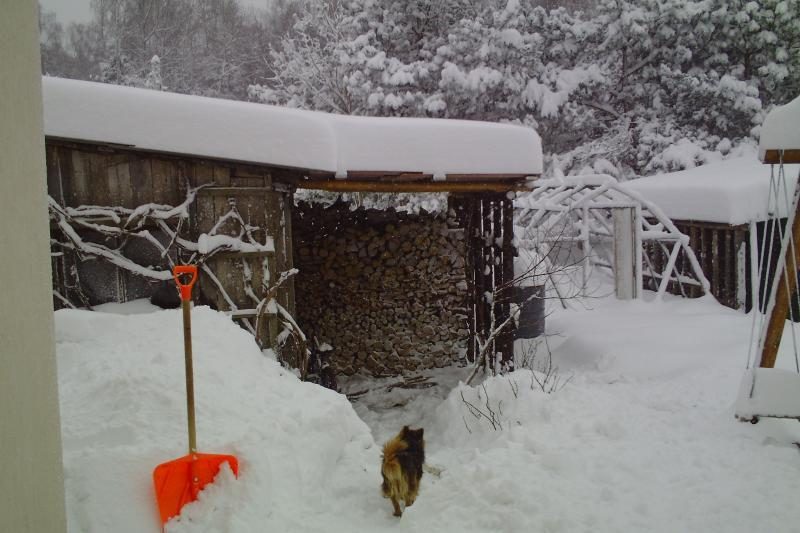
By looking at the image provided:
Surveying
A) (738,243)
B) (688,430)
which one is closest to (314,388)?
(688,430)

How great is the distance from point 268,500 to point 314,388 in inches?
47.8

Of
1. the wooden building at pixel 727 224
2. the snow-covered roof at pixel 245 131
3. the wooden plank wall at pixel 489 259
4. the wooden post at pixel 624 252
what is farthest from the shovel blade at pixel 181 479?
the wooden post at pixel 624 252

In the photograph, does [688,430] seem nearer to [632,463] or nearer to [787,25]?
[632,463]

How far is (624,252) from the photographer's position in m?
8.89

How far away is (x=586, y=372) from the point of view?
6734 mm

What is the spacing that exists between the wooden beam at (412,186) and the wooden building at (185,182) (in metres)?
0.08

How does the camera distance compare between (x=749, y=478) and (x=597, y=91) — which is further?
(x=597, y=91)

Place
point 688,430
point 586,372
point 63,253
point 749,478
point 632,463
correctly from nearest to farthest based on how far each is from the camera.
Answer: point 749,478 → point 632,463 → point 688,430 → point 63,253 → point 586,372

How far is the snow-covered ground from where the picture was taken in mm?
2773

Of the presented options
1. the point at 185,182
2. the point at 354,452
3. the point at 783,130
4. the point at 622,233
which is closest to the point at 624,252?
the point at 622,233

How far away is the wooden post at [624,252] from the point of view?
29.1 ft

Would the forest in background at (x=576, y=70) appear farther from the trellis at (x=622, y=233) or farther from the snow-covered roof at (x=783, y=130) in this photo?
the snow-covered roof at (x=783, y=130)

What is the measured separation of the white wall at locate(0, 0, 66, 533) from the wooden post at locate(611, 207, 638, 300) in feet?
28.0

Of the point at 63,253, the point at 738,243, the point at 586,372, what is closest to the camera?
the point at 63,253
